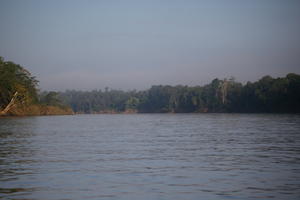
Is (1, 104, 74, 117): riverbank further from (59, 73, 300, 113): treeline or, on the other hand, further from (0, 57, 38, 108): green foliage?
(59, 73, 300, 113): treeline

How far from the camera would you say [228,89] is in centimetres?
13825

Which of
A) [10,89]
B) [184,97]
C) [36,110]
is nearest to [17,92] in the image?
[10,89]

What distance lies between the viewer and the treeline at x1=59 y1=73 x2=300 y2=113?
347ft

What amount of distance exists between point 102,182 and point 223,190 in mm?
3400

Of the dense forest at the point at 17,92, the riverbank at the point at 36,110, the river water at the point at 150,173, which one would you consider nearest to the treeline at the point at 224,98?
the riverbank at the point at 36,110

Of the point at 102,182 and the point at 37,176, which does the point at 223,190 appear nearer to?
the point at 102,182

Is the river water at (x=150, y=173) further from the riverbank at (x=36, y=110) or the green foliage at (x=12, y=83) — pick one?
the riverbank at (x=36, y=110)

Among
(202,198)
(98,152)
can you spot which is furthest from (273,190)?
(98,152)

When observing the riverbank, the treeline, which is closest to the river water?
the riverbank

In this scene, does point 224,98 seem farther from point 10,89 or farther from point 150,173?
point 150,173

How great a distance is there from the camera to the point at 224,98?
5364 inches

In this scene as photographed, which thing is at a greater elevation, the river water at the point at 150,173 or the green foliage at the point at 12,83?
the green foliage at the point at 12,83

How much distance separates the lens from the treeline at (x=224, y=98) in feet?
347

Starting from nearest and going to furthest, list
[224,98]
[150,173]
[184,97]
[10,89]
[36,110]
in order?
1. [150,173]
2. [10,89]
3. [36,110]
4. [224,98]
5. [184,97]
